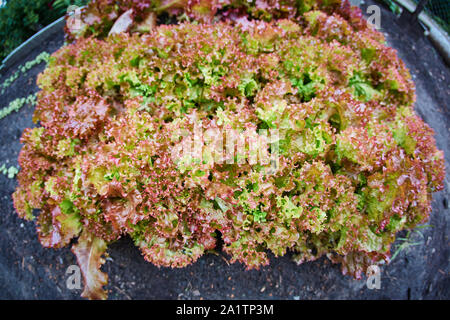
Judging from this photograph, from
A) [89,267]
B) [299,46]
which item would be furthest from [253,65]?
[89,267]

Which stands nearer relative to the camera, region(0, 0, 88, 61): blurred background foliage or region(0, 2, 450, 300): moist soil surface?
region(0, 2, 450, 300): moist soil surface

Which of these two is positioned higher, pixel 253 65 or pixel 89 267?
pixel 253 65

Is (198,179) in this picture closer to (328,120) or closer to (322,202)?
(322,202)

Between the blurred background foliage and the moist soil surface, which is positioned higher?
the blurred background foliage

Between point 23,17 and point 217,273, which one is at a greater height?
point 23,17

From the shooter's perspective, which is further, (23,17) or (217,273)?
(23,17)

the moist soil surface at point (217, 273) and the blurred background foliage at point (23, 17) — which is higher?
the blurred background foliage at point (23, 17)
